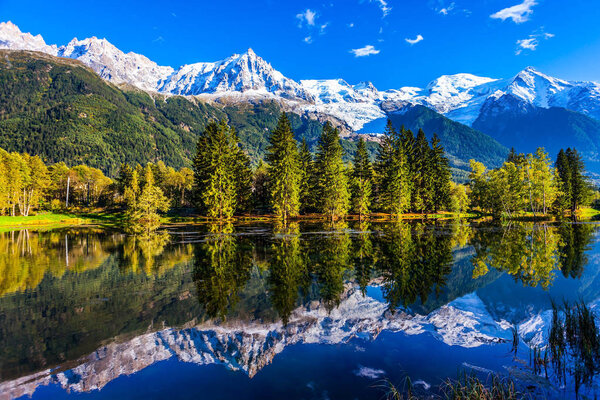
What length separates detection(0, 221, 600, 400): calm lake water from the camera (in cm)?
818

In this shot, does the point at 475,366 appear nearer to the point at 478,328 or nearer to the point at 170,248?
the point at 478,328

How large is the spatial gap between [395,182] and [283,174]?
24.0 metres

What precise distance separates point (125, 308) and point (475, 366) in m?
13.0

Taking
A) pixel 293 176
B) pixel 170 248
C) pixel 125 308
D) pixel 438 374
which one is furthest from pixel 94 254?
pixel 293 176

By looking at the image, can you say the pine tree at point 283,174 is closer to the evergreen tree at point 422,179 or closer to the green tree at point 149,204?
the green tree at point 149,204

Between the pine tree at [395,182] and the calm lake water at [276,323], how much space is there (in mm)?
44076

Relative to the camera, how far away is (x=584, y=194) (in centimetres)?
7962

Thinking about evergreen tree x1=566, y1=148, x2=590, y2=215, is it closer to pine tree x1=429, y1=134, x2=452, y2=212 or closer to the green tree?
pine tree x1=429, y1=134, x2=452, y2=212

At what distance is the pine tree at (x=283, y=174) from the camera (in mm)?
62312

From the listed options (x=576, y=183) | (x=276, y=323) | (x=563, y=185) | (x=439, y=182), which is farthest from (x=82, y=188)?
(x=576, y=183)

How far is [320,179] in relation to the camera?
75.6 metres

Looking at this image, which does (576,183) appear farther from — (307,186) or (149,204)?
(149,204)

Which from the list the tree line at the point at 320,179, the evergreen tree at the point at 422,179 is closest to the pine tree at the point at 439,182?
the tree line at the point at 320,179

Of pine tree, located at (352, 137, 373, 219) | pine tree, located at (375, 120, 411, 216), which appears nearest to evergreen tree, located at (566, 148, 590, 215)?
pine tree, located at (375, 120, 411, 216)
